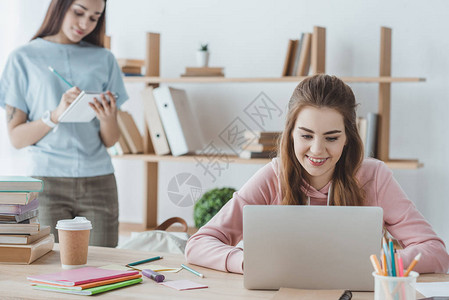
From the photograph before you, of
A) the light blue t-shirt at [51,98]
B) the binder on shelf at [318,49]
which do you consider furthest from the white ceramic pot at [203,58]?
the light blue t-shirt at [51,98]

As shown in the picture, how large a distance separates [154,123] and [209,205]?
57cm

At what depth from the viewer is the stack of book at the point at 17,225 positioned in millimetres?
1539

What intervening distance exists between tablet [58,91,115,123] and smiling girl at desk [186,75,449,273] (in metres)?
0.79

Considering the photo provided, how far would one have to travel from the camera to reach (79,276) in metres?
1.34

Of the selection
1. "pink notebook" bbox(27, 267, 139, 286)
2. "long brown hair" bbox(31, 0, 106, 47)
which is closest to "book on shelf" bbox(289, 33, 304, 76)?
"long brown hair" bbox(31, 0, 106, 47)

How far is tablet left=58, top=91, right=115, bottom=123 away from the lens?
2178 millimetres

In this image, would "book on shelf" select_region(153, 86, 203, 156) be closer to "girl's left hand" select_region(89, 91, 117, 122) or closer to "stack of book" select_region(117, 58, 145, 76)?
"stack of book" select_region(117, 58, 145, 76)

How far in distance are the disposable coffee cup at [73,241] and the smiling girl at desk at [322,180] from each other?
0.87 ft

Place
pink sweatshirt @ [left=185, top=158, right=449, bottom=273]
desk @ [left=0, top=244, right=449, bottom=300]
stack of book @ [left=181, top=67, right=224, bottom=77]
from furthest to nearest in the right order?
stack of book @ [left=181, top=67, right=224, bottom=77] < pink sweatshirt @ [left=185, top=158, right=449, bottom=273] < desk @ [left=0, top=244, right=449, bottom=300]

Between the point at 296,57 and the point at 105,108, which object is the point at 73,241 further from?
the point at 296,57

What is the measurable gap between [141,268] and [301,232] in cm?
43

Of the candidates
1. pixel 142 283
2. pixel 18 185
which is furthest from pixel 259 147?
pixel 142 283

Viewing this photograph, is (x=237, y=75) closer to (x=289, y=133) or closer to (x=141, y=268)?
(x=289, y=133)

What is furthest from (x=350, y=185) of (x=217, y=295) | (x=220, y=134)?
(x=220, y=134)
